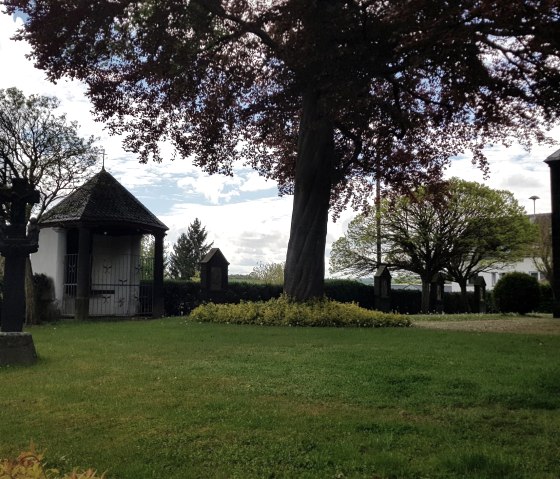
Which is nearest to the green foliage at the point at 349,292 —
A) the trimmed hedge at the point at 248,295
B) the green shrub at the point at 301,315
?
the trimmed hedge at the point at 248,295

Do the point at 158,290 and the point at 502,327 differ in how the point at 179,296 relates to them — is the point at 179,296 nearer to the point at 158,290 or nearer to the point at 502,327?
the point at 158,290

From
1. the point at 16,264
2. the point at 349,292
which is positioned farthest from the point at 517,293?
the point at 16,264

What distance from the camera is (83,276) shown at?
17.6 meters

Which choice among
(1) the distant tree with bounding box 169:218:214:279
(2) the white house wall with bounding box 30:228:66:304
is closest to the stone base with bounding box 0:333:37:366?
(2) the white house wall with bounding box 30:228:66:304

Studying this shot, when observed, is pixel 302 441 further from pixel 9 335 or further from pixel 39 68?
pixel 39 68

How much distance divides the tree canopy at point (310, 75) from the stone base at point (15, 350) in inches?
272

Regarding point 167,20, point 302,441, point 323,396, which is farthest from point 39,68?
point 302,441

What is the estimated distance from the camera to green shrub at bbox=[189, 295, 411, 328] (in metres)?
13.7

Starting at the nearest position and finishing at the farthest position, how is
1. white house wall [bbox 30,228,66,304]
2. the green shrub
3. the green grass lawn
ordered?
the green grass lawn < the green shrub < white house wall [bbox 30,228,66,304]

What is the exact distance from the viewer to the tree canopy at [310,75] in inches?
384

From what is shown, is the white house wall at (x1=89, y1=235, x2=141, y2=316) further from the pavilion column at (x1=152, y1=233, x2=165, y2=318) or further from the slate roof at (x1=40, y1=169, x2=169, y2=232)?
the slate roof at (x1=40, y1=169, x2=169, y2=232)

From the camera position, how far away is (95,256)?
64.8ft

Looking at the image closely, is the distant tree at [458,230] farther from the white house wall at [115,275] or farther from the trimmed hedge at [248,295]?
the white house wall at [115,275]

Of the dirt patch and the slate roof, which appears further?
the slate roof
